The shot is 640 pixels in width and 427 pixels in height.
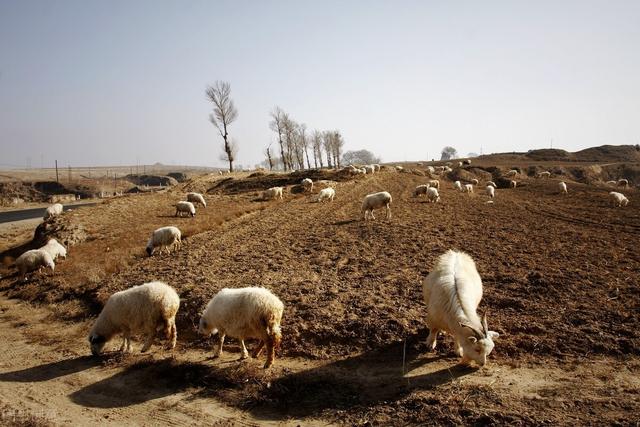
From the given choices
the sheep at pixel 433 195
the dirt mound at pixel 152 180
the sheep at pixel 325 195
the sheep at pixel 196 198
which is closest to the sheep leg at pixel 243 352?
the sheep at pixel 433 195

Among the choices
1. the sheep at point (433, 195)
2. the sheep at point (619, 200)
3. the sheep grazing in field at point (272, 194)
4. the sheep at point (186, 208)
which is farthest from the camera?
the sheep grazing in field at point (272, 194)

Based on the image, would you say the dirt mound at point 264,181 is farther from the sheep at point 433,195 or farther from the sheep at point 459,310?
the sheep at point 459,310

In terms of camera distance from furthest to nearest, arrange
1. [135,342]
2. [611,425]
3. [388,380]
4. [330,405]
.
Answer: [135,342], [388,380], [330,405], [611,425]

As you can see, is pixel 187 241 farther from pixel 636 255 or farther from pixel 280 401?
pixel 636 255

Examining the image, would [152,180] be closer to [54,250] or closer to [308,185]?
[308,185]

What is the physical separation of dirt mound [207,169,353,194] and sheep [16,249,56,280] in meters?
26.9

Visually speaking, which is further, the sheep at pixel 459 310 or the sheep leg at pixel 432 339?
the sheep leg at pixel 432 339

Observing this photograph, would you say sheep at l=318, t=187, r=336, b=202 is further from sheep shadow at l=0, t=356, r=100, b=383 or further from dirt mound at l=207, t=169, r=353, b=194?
sheep shadow at l=0, t=356, r=100, b=383

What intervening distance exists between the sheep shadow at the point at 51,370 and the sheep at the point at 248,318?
277 cm

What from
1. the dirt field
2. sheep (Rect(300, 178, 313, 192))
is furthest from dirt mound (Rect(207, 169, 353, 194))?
the dirt field

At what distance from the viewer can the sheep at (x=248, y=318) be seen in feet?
26.4

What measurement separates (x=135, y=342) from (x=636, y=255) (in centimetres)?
1581

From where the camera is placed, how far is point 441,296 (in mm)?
7738

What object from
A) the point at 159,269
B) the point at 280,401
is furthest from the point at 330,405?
the point at 159,269
